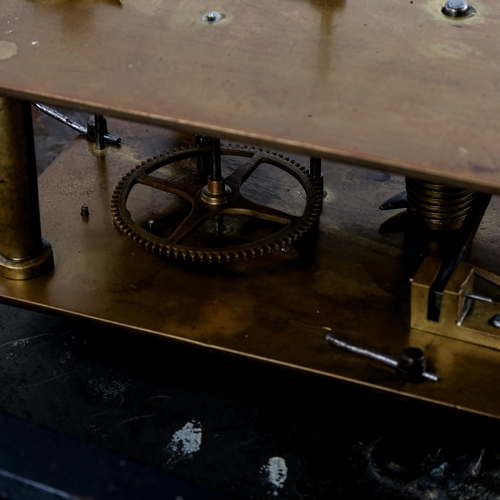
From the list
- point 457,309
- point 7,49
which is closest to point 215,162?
point 7,49

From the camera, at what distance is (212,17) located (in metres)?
1.66

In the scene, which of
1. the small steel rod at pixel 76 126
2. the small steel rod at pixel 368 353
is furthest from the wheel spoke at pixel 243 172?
the small steel rod at pixel 368 353

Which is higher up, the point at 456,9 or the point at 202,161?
the point at 456,9

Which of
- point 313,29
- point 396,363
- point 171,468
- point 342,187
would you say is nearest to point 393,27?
point 313,29

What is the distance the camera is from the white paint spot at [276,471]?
1.52 meters

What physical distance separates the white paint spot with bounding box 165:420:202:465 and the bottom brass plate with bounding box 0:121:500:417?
17 cm

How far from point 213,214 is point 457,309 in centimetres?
54

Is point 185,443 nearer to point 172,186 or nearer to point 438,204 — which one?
point 172,186

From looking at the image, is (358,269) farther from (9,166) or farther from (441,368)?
(9,166)

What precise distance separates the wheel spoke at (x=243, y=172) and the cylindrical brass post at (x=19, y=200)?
0.40 m

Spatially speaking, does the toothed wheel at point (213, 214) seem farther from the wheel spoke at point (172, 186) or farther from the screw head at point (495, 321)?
the screw head at point (495, 321)

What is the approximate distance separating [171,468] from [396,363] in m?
0.42

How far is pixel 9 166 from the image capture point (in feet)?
5.06

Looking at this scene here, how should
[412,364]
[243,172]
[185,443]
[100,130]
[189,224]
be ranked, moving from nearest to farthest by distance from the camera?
[412,364]
[185,443]
[189,224]
[243,172]
[100,130]
